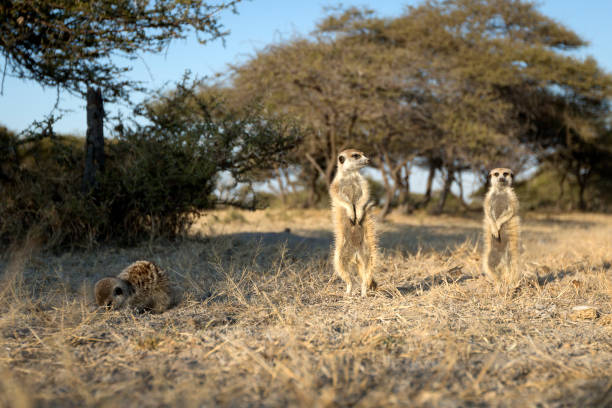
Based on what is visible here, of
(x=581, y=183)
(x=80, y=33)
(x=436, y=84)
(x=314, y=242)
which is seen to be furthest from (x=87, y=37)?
(x=581, y=183)

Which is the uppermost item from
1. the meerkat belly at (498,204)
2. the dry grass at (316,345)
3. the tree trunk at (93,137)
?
the tree trunk at (93,137)

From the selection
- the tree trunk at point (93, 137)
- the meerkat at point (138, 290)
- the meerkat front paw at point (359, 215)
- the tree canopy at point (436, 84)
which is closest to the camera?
the meerkat at point (138, 290)

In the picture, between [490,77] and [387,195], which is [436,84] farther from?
[387,195]

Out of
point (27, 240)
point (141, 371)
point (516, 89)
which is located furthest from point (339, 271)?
point (516, 89)

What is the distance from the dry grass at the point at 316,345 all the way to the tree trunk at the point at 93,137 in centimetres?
174

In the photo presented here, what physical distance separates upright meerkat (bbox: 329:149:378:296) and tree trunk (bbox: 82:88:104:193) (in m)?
3.63

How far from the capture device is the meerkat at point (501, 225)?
414 cm

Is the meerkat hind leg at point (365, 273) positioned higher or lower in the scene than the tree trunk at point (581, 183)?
lower

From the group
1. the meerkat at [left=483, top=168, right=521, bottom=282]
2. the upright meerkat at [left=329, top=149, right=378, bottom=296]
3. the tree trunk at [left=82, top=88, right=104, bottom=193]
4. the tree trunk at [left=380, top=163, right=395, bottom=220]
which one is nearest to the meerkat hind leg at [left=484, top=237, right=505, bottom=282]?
the meerkat at [left=483, top=168, right=521, bottom=282]

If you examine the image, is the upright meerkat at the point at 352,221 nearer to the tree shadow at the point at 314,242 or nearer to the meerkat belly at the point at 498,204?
the meerkat belly at the point at 498,204

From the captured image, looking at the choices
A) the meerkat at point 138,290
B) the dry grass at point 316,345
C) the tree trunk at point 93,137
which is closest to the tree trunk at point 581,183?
the dry grass at point 316,345

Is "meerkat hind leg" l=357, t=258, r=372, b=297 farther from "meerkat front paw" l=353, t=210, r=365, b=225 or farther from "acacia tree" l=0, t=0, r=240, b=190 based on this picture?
"acacia tree" l=0, t=0, r=240, b=190

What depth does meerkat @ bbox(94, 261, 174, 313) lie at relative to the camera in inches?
A: 136

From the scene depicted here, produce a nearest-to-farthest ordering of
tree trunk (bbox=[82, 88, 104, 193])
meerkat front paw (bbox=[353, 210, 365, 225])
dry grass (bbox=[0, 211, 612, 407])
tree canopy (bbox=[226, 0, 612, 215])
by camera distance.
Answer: dry grass (bbox=[0, 211, 612, 407]) < meerkat front paw (bbox=[353, 210, 365, 225]) < tree trunk (bbox=[82, 88, 104, 193]) < tree canopy (bbox=[226, 0, 612, 215])
